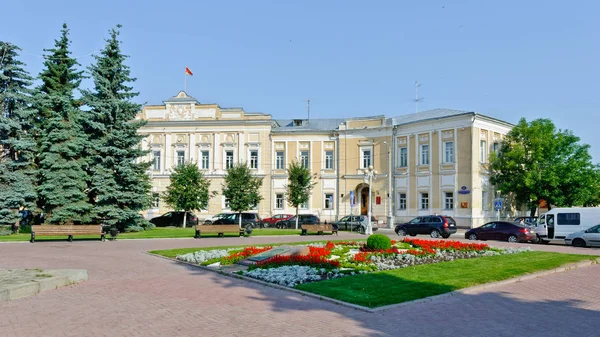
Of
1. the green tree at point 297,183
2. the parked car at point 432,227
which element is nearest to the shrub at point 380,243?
the parked car at point 432,227

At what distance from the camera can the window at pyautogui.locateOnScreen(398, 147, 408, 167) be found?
45469 mm

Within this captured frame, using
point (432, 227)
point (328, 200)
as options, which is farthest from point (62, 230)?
point (328, 200)

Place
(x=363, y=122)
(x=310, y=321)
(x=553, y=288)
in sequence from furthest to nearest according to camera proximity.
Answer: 1. (x=363, y=122)
2. (x=553, y=288)
3. (x=310, y=321)

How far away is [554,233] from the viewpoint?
27.8 metres

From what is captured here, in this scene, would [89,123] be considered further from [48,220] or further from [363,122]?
[363,122]

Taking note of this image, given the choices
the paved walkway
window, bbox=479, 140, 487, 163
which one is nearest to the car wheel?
the paved walkway

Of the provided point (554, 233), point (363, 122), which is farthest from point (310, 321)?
point (363, 122)

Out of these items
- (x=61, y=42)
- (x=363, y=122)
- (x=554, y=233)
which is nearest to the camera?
(x=554, y=233)

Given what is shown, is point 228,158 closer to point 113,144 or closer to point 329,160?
point 329,160

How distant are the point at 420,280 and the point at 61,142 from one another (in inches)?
1077

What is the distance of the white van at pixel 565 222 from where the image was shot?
26400 mm

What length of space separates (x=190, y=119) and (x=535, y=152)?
3349 centimetres

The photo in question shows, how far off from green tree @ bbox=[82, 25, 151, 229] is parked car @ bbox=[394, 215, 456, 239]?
18.0 meters

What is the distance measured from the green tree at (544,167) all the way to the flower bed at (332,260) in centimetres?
2291
